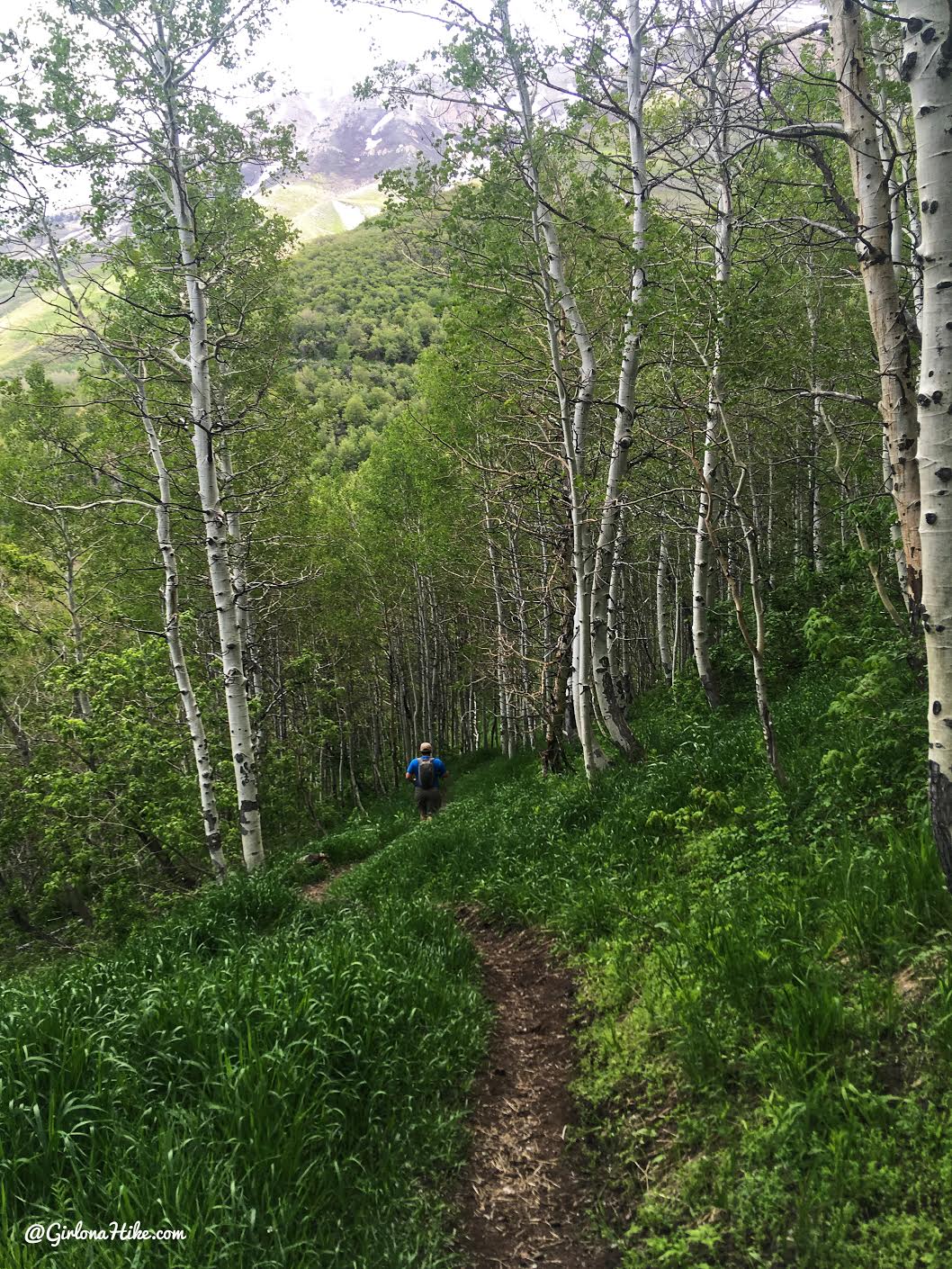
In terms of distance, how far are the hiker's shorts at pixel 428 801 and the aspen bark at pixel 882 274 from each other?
30.8 ft

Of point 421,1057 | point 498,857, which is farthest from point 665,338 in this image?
point 421,1057

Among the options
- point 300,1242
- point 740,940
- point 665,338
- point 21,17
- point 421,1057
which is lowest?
point 421,1057

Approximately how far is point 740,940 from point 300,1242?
2697 millimetres

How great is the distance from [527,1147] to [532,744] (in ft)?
56.0

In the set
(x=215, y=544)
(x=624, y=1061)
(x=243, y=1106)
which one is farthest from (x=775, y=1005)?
(x=215, y=544)

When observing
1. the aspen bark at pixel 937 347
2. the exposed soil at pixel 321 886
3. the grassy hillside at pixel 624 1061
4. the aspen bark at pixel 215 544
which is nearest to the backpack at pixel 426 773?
the exposed soil at pixel 321 886

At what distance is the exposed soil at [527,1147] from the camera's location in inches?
116

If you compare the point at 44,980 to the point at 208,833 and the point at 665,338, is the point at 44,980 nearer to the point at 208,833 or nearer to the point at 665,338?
the point at 208,833

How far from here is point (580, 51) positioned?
28.9 feet

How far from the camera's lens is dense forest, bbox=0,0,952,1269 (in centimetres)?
292

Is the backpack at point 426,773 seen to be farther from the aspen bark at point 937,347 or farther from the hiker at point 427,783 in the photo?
the aspen bark at point 937,347

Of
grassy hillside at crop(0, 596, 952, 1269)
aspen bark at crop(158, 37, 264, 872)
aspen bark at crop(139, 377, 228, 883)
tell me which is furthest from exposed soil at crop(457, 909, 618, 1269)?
aspen bark at crop(139, 377, 228, 883)

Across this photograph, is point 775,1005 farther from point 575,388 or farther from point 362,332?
point 362,332

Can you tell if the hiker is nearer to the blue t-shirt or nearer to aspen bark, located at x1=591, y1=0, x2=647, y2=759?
the blue t-shirt
